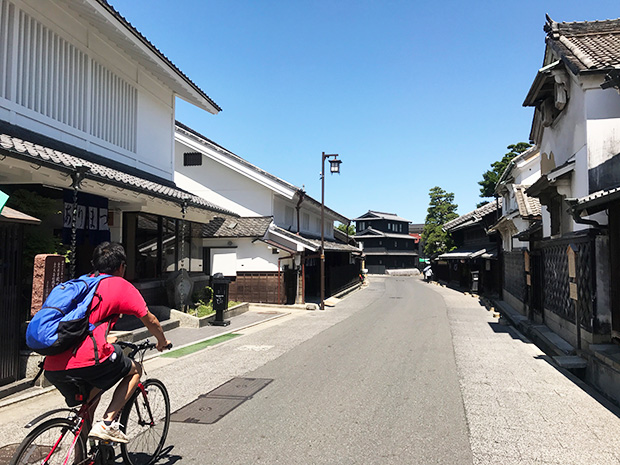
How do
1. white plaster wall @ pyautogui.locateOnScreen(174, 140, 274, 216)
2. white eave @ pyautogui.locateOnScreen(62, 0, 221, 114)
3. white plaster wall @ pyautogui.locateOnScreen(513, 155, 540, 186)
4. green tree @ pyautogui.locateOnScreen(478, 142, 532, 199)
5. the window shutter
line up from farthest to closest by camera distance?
green tree @ pyautogui.locateOnScreen(478, 142, 532, 199), the window shutter, white plaster wall @ pyautogui.locateOnScreen(174, 140, 274, 216), white plaster wall @ pyautogui.locateOnScreen(513, 155, 540, 186), white eave @ pyautogui.locateOnScreen(62, 0, 221, 114)

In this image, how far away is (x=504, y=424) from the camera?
566 centimetres

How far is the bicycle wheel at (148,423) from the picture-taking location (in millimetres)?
4199

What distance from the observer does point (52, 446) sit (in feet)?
10.7

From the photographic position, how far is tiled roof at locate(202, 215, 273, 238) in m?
20.6

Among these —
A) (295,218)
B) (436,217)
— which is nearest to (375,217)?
(436,217)

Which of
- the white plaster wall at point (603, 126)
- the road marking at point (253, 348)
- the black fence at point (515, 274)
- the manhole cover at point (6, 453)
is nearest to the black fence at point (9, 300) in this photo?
the manhole cover at point (6, 453)

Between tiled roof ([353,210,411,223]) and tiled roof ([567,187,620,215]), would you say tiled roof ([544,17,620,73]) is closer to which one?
tiled roof ([567,187,620,215])

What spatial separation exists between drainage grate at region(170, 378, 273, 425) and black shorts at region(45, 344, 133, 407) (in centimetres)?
244

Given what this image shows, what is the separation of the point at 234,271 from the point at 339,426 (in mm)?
16059

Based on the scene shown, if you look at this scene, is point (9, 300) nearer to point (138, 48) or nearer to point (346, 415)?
point (346, 415)

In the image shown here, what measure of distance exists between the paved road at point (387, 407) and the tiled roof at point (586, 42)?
671cm

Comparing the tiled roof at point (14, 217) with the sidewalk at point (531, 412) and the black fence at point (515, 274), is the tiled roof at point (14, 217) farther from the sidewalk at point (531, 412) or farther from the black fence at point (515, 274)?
the black fence at point (515, 274)

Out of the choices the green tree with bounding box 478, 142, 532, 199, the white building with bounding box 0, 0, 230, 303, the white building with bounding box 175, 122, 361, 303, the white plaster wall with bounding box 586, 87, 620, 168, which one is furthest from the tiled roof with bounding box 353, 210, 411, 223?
the white plaster wall with bounding box 586, 87, 620, 168

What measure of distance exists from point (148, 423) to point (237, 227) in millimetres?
17114
